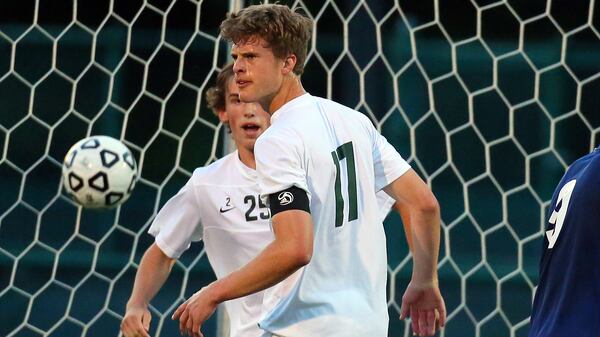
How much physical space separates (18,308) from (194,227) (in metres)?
5.55

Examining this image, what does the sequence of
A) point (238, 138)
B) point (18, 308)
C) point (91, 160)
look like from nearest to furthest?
point (238, 138) → point (91, 160) → point (18, 308)

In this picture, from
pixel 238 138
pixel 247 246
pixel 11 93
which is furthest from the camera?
pixel 11 93

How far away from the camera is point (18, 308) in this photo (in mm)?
8781

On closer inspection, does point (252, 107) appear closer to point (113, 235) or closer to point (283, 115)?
point (283, 115)

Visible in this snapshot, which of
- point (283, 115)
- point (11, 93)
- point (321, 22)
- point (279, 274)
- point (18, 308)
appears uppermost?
point (283, 115)

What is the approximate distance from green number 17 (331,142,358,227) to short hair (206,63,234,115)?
111cm

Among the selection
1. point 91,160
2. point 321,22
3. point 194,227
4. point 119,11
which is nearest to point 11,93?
point 119,11

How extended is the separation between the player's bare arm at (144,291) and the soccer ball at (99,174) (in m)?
0.49

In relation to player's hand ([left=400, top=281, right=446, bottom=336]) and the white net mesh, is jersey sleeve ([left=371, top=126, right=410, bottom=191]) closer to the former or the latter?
player's hand ([left=400, top=281, right=446, bottom=336])

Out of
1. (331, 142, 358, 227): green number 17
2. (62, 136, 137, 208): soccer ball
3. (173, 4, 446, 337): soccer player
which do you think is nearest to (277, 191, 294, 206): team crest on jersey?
(173, 4, 446, 337): soccer player

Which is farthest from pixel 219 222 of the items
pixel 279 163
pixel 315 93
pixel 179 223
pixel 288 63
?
pixel 315 93

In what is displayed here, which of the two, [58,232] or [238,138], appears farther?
[58,232]

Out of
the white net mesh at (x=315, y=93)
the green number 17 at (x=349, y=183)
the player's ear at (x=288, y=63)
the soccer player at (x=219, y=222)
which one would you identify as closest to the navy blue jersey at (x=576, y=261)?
the green number 17 at (x=349, y=183)

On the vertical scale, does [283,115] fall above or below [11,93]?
above
